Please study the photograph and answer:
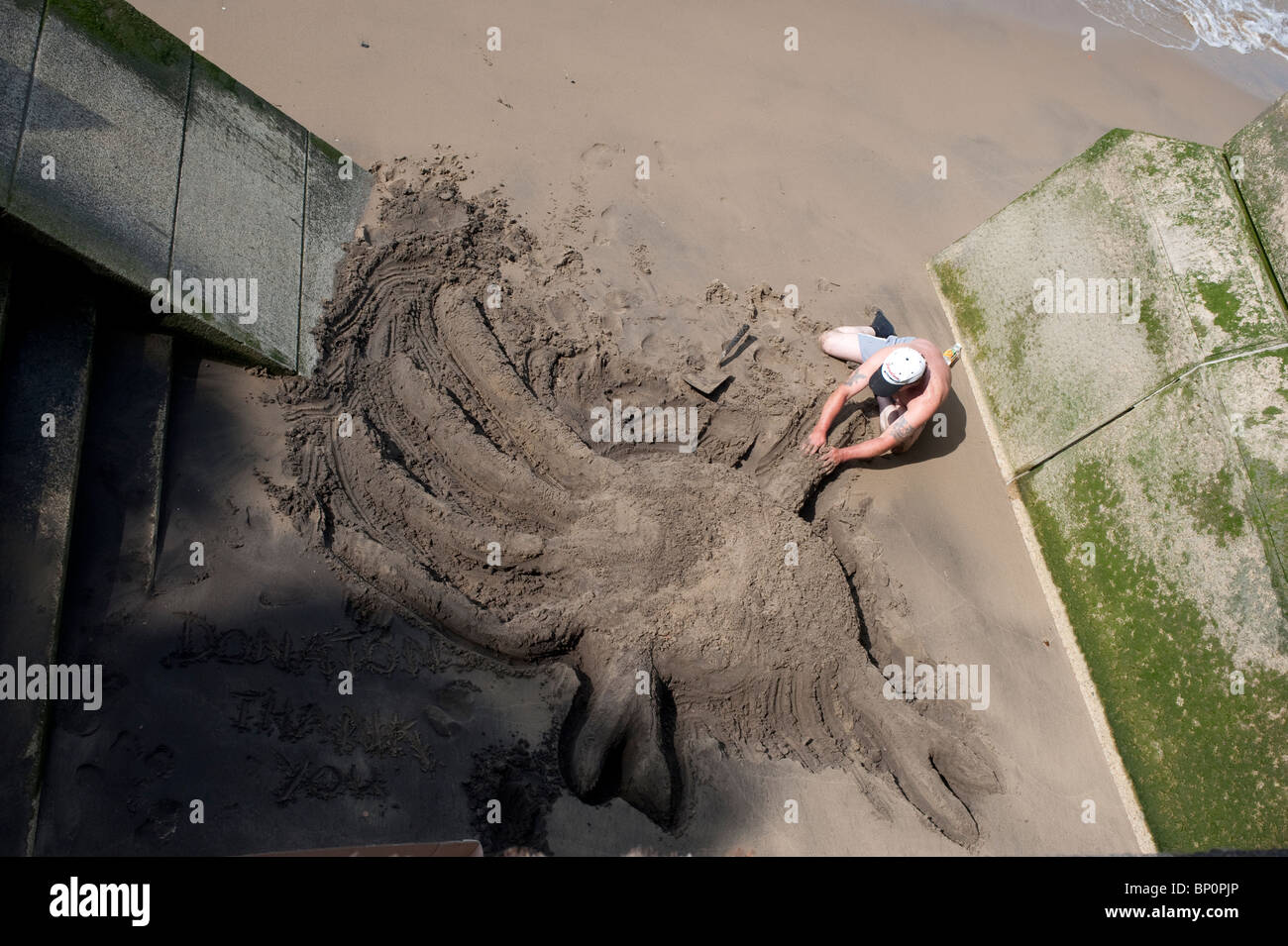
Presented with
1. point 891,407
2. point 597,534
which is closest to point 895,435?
point 891,407

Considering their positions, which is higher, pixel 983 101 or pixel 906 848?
pixel 983 101

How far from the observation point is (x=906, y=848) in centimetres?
384

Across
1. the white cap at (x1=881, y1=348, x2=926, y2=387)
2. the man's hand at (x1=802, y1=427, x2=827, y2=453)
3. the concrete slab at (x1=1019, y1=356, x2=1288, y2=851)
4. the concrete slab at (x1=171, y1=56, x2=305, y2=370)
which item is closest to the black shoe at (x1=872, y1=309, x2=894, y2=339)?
the white cap at (x1=881, y1=348, x2=926, y2=387)

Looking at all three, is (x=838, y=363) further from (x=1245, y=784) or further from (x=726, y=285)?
(x=1245, y=784)

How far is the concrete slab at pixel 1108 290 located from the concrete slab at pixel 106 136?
195 inches

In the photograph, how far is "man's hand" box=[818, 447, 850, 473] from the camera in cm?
506

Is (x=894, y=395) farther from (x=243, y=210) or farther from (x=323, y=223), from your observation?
(x=243, y=210)

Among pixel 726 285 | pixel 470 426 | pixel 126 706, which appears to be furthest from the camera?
pixel 726 285

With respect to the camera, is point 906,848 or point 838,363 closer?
point 906,848

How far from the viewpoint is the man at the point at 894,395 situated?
4.94 meters

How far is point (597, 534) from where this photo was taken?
4.31 metres

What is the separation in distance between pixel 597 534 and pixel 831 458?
5.18ft

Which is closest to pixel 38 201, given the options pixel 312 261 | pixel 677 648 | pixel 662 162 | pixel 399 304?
pixel 312 261

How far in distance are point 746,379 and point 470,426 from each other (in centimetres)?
176
